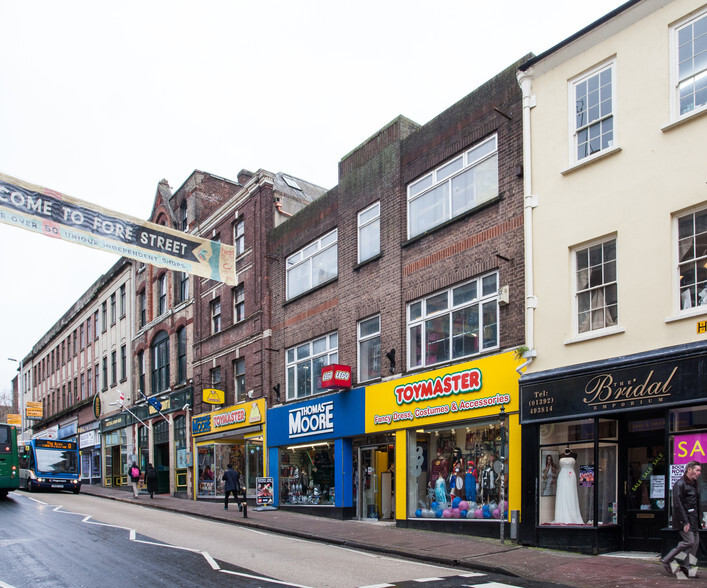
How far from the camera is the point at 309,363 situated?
23.4 m

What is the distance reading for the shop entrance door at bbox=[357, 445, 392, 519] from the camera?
2034 centimetres

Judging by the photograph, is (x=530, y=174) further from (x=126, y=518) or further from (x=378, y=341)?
(x=126, y=518)

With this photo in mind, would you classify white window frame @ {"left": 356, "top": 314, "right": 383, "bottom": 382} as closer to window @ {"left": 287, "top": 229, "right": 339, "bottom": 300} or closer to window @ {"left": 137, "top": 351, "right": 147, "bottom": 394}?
window @ {"left": 287, "top": 229, "right": 339, "bottom": 300}

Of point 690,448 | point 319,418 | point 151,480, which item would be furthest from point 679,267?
point 151,480

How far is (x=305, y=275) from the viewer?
24297 mm

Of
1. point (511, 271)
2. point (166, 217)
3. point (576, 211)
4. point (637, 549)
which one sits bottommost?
point (637, 549)

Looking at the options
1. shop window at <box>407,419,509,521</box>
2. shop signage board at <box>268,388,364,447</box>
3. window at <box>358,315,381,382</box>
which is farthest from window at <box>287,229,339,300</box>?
shop window at <box>407,419,509,521</box>

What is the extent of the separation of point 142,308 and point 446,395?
84.5ft

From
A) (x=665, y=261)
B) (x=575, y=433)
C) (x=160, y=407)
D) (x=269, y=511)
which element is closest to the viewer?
(x=665, y=261)

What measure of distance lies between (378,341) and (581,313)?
7.19m

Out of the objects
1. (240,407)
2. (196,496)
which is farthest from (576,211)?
(196,496)

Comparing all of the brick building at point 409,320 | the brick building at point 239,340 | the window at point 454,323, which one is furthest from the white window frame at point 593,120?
the brick building at point 239,340

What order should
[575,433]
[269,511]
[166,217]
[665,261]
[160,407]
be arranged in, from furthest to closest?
1. [166,217]
2. [160,407]
3. [269,511]
4. [575,433]
5. [665,261]

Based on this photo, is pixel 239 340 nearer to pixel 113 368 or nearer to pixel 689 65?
pixel 689 65
